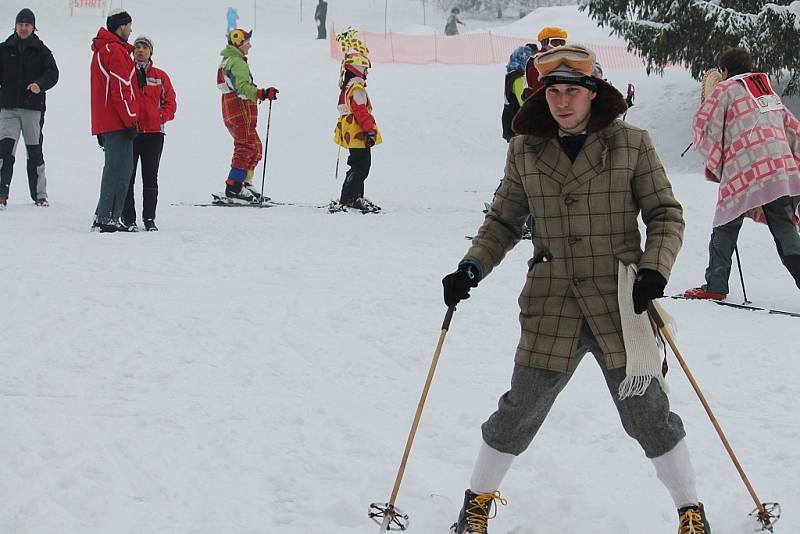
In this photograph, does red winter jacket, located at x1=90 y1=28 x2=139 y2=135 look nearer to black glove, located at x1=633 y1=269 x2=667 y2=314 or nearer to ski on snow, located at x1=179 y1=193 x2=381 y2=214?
ski on snow, located at x1=179 y1=193 x2=381 y2=214

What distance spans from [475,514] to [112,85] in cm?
622

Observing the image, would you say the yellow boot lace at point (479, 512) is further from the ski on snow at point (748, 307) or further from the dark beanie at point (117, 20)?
the dark beanie at point (117, 20)

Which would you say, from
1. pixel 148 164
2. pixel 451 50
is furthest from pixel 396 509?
pixel 451 50

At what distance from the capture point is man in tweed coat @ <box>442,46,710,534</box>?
9.84 feet

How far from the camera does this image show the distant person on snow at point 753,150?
6.24 meters

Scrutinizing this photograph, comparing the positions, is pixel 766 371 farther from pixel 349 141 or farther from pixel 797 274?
pixel 349 141

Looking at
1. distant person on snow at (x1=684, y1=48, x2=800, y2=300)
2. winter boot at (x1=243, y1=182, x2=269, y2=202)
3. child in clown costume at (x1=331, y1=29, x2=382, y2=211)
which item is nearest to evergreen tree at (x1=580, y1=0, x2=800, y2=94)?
child in clown costume at (x1=331, y1=29, x2=382, y2=211)

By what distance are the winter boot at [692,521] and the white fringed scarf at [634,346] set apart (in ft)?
1.35

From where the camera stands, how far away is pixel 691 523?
302 cm

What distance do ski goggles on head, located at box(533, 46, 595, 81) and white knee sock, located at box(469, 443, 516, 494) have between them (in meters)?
1.25

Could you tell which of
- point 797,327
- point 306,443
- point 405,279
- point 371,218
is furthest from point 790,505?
point 371,218

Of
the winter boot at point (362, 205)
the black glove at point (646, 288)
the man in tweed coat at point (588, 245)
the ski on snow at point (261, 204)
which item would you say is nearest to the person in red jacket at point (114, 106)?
the ski on snow at point (261, 204)

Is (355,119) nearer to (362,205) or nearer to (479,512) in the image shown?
(362,205)

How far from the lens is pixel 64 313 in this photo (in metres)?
5.88
